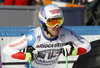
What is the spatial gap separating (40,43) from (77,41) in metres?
0.60

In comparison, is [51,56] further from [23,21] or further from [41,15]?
[23,21]

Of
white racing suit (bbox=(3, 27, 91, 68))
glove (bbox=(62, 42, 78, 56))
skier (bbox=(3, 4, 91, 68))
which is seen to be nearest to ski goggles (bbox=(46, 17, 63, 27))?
skier (bbox=(3, 4, 91, 68))

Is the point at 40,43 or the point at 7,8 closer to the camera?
the point at 40,43

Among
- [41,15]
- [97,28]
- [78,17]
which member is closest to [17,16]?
[78,17]

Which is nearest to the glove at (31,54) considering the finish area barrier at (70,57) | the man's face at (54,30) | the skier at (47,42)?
the skier at (47,42)

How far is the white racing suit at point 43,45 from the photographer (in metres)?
5.48

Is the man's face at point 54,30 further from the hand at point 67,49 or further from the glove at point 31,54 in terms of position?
the glove at point 31,54

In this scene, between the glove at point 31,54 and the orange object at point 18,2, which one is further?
the orange object at point 18,2

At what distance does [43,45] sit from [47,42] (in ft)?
0.25

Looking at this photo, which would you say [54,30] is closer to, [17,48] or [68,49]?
[68,49]

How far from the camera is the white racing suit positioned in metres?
5.48

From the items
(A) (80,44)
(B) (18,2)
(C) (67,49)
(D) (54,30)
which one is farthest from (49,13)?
(B) (18,2)

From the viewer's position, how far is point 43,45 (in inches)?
221

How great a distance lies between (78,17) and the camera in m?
8.91
